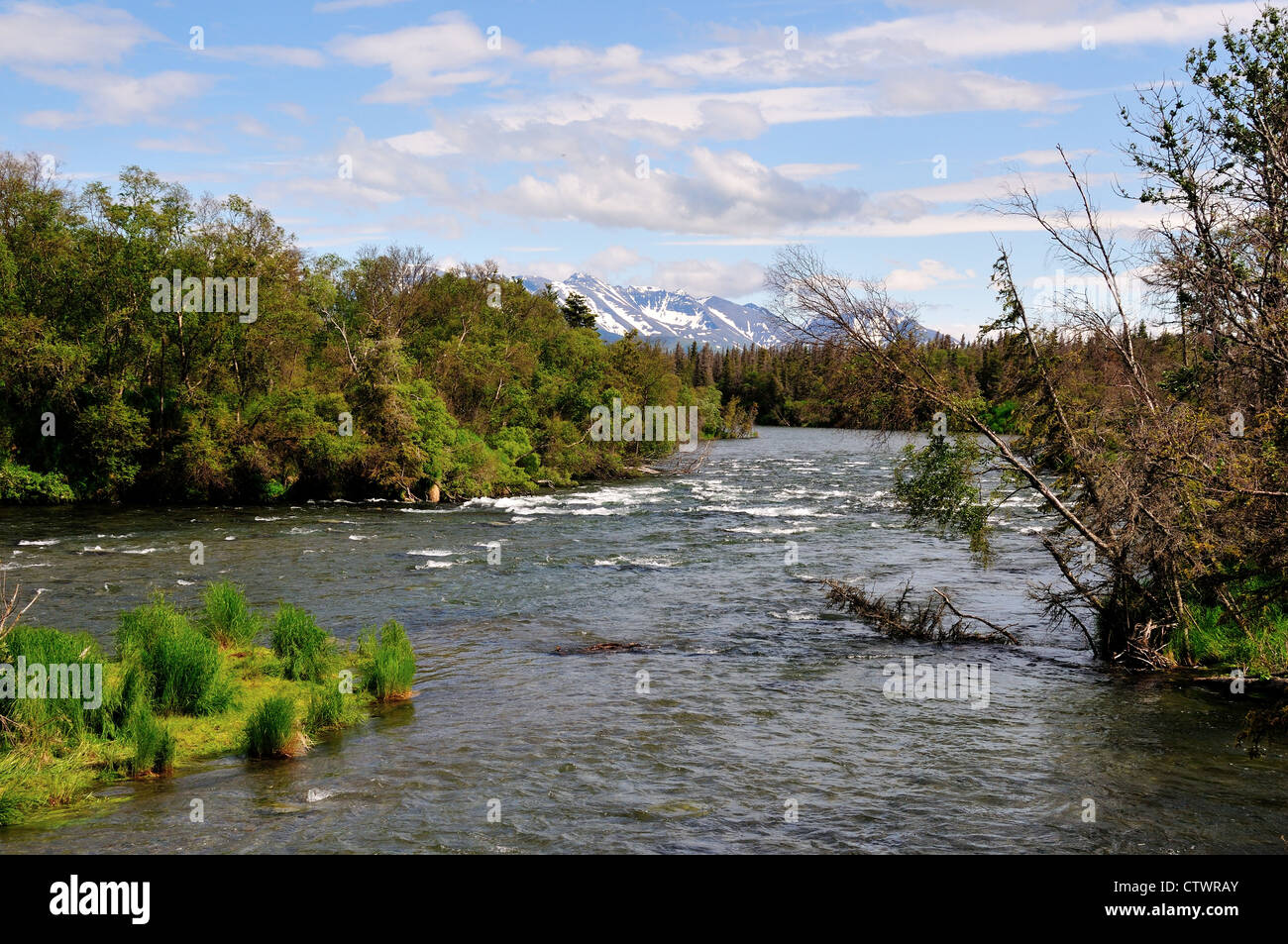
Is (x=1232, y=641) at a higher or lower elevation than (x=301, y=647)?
lower

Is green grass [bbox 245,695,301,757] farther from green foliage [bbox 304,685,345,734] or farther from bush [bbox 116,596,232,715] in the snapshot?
bush [bbox 116,596,232,715]

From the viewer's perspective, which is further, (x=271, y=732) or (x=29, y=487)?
(x=29, y=487)

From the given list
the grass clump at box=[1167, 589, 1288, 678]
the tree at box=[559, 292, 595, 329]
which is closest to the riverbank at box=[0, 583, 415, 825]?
the grass clump at box=[1167, 589, 1288, 678]

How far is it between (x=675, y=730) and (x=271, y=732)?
5.84 meters

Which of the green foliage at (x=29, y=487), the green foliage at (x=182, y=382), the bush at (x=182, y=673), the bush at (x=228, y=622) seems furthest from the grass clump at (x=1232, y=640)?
the green foliage at (x=29, y=487)

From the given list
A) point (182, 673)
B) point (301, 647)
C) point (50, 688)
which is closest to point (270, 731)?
point (182, 673)

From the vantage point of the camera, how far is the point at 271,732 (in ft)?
39.2

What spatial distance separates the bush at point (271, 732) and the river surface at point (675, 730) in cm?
32

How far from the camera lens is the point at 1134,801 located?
11242 mm

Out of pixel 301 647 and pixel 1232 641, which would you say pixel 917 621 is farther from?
pixel 301 647

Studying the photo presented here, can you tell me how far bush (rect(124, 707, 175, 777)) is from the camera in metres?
11.2

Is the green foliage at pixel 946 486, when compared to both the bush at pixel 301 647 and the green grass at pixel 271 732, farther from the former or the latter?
the green grass at pixel 271 732
